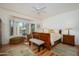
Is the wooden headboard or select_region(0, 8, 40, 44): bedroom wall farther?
the wooden headboard

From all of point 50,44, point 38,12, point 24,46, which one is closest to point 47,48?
point 50,44

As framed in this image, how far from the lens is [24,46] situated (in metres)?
2.19

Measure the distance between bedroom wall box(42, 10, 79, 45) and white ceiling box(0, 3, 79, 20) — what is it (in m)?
0.09

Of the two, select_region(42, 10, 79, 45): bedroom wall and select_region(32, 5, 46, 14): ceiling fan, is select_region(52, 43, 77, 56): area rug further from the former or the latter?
select_region(32, 5, 46, 14): ceiling fan

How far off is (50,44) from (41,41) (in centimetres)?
21

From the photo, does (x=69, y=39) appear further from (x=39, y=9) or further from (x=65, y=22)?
(x=39, y=9)

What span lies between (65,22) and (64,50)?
601 mm

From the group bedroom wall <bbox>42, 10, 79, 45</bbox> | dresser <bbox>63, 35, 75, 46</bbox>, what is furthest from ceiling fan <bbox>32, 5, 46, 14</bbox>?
dresser <bbox>63, 35, 75, 46</bbox>

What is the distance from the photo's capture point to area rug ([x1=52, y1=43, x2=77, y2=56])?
85.0 inches

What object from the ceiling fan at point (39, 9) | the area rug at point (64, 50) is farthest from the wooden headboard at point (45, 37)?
the ceiling fan at point (39, 9)

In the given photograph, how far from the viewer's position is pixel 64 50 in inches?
85.4

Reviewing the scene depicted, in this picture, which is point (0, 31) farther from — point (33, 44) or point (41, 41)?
point (41, 41)

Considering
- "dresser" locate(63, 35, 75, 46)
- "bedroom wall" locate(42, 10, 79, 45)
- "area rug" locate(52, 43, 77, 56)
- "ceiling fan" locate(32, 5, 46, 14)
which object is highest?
"ceiling fan" locate(32, 5, 46, 14)

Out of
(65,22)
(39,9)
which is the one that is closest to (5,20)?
(39,9)
